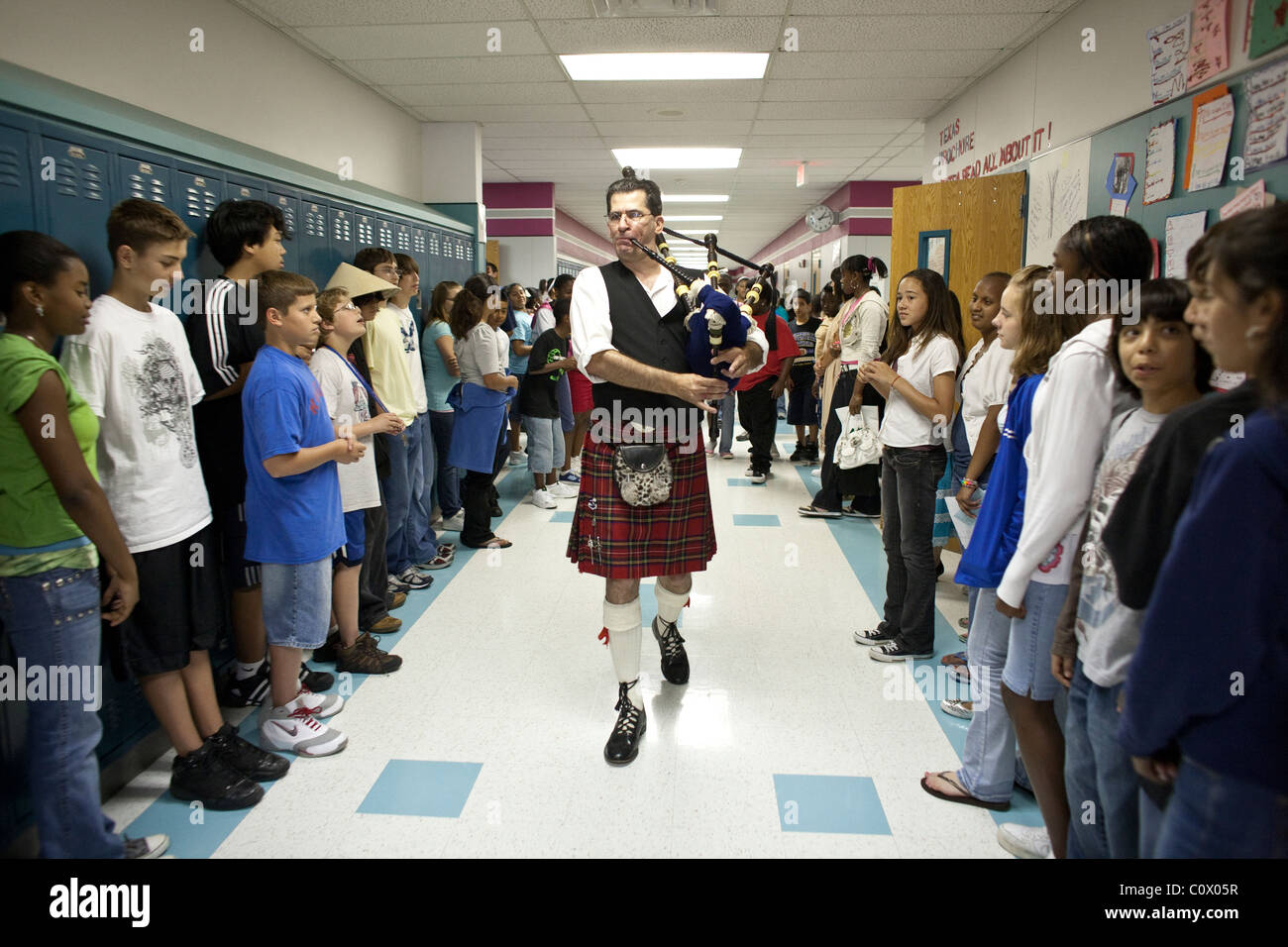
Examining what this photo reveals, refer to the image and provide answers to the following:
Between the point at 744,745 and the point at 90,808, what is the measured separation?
5.38 ft

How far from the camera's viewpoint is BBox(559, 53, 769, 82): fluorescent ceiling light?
15.4ft

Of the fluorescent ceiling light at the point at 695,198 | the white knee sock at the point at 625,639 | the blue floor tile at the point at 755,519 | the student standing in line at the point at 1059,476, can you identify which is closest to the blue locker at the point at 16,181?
the white knee sock at the point at 625,639

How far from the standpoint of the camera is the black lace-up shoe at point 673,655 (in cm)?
276

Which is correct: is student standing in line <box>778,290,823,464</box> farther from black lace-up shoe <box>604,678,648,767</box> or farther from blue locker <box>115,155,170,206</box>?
blue locker <box>115,155,170,206</box>

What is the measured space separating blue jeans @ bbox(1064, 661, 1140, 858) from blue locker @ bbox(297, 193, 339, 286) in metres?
3.18

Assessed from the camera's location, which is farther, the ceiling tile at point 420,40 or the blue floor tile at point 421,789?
the ceiling tile at point 420,40

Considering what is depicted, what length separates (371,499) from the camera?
280 cm

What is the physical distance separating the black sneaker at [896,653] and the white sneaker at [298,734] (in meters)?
1.87

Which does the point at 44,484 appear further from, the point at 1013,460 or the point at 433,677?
the point at 1013,460

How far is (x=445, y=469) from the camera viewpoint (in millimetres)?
4598

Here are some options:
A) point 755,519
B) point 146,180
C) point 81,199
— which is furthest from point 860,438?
point 81,199

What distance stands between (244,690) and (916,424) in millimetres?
2462

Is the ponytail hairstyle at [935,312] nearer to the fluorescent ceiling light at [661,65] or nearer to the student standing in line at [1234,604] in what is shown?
the student standing in line at [1234,604]

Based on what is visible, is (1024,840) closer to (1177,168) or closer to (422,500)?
(1177,168)
